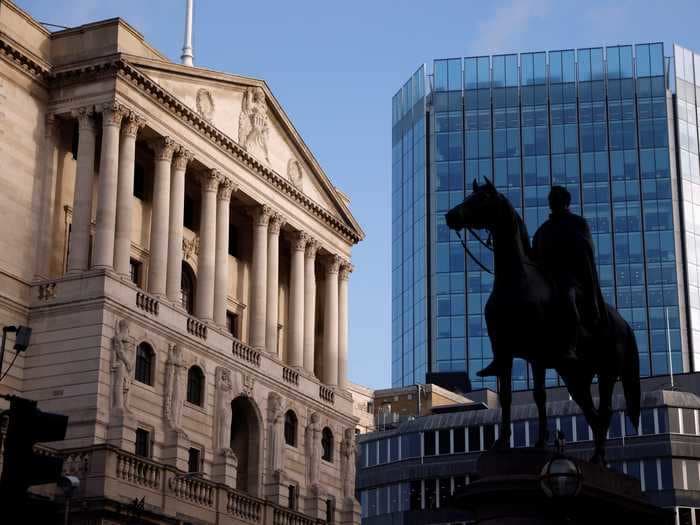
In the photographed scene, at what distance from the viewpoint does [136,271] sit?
217 ft

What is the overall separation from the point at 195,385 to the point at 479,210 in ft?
147

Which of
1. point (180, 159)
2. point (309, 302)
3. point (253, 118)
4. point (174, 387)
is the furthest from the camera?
point (309, 302)

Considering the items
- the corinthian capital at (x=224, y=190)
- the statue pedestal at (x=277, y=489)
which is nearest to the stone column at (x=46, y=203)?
the corinthian capital at (x=224, y=190)

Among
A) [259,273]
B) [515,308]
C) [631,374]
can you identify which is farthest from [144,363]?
[515,308]

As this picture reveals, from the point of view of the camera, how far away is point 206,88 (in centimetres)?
6925

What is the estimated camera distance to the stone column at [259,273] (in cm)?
7288

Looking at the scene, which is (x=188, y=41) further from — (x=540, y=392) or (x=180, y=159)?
(x=540, y=392)

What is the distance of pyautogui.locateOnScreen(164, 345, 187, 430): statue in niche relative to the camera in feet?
207

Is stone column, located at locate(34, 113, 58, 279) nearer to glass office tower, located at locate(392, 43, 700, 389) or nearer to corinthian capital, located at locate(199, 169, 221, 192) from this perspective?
corinthian capital, located at locate(199, 169, 221, 192)

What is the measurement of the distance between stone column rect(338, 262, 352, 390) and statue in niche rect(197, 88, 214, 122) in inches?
640

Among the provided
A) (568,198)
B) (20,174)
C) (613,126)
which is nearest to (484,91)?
(613,126)

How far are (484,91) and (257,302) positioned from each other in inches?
3324

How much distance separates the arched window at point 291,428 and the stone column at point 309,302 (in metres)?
3.72

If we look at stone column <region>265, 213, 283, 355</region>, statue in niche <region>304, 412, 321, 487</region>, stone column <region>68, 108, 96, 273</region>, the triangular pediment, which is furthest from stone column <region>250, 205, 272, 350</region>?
stone column <region>68, 108, 96, 273</region>
